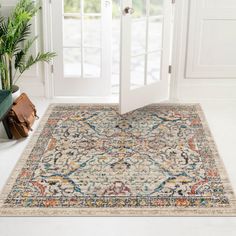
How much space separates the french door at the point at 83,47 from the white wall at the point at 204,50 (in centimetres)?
71

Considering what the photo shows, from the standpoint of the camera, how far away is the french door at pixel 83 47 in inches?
188

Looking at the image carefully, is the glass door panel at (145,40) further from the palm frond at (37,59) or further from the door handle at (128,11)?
the palm frond at (37,59)

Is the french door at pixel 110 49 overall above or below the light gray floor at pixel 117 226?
above

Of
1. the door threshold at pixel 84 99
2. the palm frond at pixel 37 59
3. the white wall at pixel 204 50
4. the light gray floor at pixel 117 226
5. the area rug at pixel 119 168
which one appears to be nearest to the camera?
the light gray floor at pixel 117 226

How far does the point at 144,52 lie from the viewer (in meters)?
4.54

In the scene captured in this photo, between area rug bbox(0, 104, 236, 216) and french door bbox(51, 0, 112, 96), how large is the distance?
0.48m

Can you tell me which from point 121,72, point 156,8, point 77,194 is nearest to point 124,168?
point 77,194

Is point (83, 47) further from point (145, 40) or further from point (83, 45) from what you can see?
point (145, 40)

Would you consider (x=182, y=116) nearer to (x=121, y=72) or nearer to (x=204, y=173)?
(x=121, y=72)

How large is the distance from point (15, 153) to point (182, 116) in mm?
1647

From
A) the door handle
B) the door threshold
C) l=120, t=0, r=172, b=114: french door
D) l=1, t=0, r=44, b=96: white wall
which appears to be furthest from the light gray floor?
l=1, t=0, r=44, b=96: white wall

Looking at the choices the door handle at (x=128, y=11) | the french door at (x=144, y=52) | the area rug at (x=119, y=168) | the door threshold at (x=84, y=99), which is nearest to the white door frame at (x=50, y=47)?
the door threshold at (x=84, y=99)

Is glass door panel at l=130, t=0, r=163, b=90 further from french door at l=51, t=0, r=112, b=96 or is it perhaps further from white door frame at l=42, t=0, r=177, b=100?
french door at l=51, t=0, r=112, b=96

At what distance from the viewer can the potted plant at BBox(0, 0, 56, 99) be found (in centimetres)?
423
